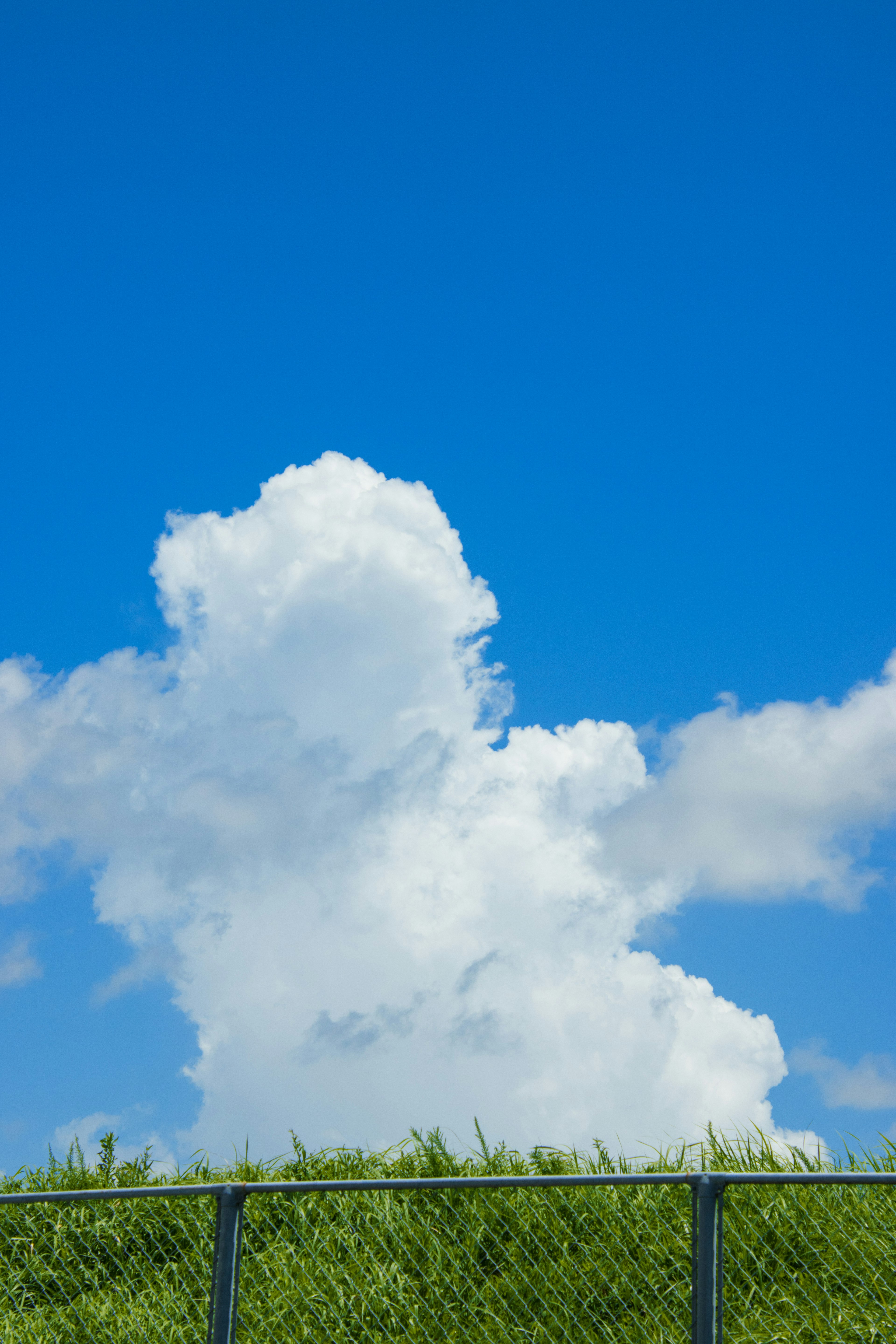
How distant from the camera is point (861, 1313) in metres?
5.53

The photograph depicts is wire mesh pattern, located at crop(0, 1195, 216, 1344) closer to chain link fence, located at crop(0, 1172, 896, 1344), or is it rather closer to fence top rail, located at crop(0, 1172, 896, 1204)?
chain link fence, located at crop(0, 1172, 896, 1344)

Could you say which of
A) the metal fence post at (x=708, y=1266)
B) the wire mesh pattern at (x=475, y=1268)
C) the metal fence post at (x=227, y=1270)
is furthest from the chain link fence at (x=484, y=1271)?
the metal fence post at (x=708, y=1266)

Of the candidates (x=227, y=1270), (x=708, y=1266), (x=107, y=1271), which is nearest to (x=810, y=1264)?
(x=708, y=1266)

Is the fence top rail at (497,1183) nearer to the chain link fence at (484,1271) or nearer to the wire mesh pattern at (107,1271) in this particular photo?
the chain link fence at (484,1271)

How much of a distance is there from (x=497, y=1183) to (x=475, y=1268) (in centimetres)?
253

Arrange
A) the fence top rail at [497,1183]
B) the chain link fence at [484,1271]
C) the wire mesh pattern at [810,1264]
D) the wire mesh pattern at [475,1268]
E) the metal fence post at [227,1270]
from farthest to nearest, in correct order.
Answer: the wire mesh pattern at [475,1268] < the chain link fence at [484,1271] < the wire mesh pattern at [810,1264] < the metal fence post at [227,1270] < the fence top rail at [497,1183]

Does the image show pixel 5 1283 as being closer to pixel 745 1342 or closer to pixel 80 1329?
pixel 80 1329

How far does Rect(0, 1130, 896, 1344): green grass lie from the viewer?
574 centimetres

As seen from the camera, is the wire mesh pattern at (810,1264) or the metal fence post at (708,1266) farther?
the wire mesh pattern at (810,1264)

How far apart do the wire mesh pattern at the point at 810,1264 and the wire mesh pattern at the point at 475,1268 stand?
0.94 feet

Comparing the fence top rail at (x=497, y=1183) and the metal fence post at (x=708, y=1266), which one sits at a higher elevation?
the fence top rail at (x=497, y=1183)

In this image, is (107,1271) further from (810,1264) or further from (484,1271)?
(810,1264)

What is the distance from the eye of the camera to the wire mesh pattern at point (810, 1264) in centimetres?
544

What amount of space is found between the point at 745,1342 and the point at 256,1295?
2.69 meters
